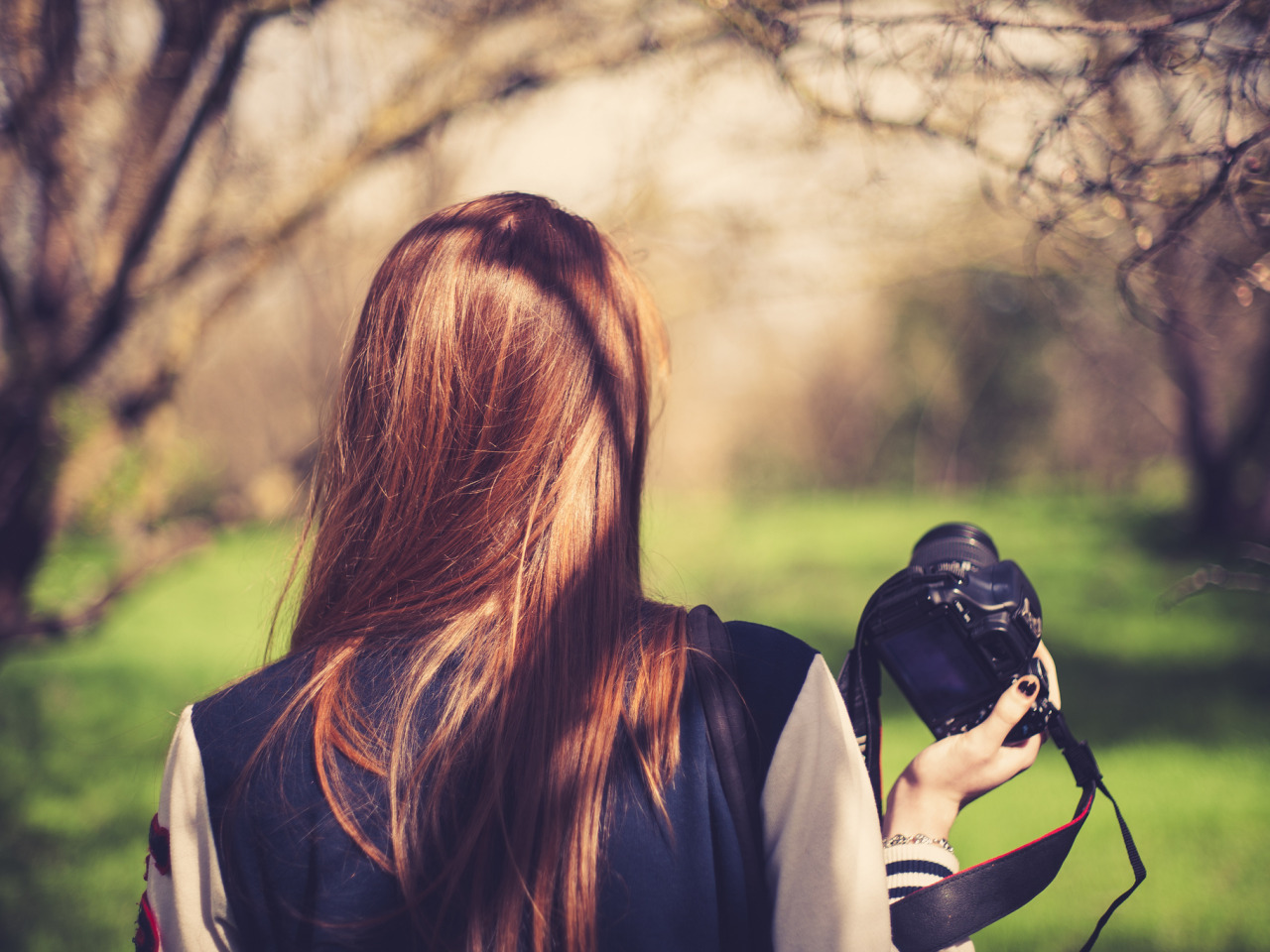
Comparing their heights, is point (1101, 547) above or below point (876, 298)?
below

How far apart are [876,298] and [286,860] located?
13.4m

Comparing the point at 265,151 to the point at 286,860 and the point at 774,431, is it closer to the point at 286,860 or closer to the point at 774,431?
the point at 286,860

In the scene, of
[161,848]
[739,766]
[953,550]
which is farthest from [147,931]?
[953,550]

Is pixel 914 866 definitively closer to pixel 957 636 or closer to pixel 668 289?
pixel 957 636

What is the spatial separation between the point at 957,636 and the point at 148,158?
122 inches

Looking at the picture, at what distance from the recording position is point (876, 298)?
13180mm

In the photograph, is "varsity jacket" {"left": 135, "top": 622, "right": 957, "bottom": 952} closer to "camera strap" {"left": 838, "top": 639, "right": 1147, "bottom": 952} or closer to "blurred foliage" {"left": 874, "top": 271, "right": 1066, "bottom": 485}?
"camera strap" {"left": 838, "top": 639, "right": 1147, "bottom": 952}

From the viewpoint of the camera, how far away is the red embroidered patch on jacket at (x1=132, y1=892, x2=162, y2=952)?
0.88 metres

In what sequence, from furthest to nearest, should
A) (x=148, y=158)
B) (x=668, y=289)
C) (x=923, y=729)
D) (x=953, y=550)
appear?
(x=668, y=289), (x=923, y=729), (x=148, y=158), (x=953, y=550)

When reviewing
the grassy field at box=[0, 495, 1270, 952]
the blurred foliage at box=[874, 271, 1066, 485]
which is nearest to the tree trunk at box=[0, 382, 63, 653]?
the grassy field at box=[0, 495, 1270, 952]

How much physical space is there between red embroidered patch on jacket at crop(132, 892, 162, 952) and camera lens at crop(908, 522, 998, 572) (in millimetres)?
988

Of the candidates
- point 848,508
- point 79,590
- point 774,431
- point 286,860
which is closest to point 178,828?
point 286,860

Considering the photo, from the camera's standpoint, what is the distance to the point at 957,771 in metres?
1.03

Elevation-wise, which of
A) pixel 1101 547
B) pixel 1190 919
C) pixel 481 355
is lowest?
pixel 1190 919
